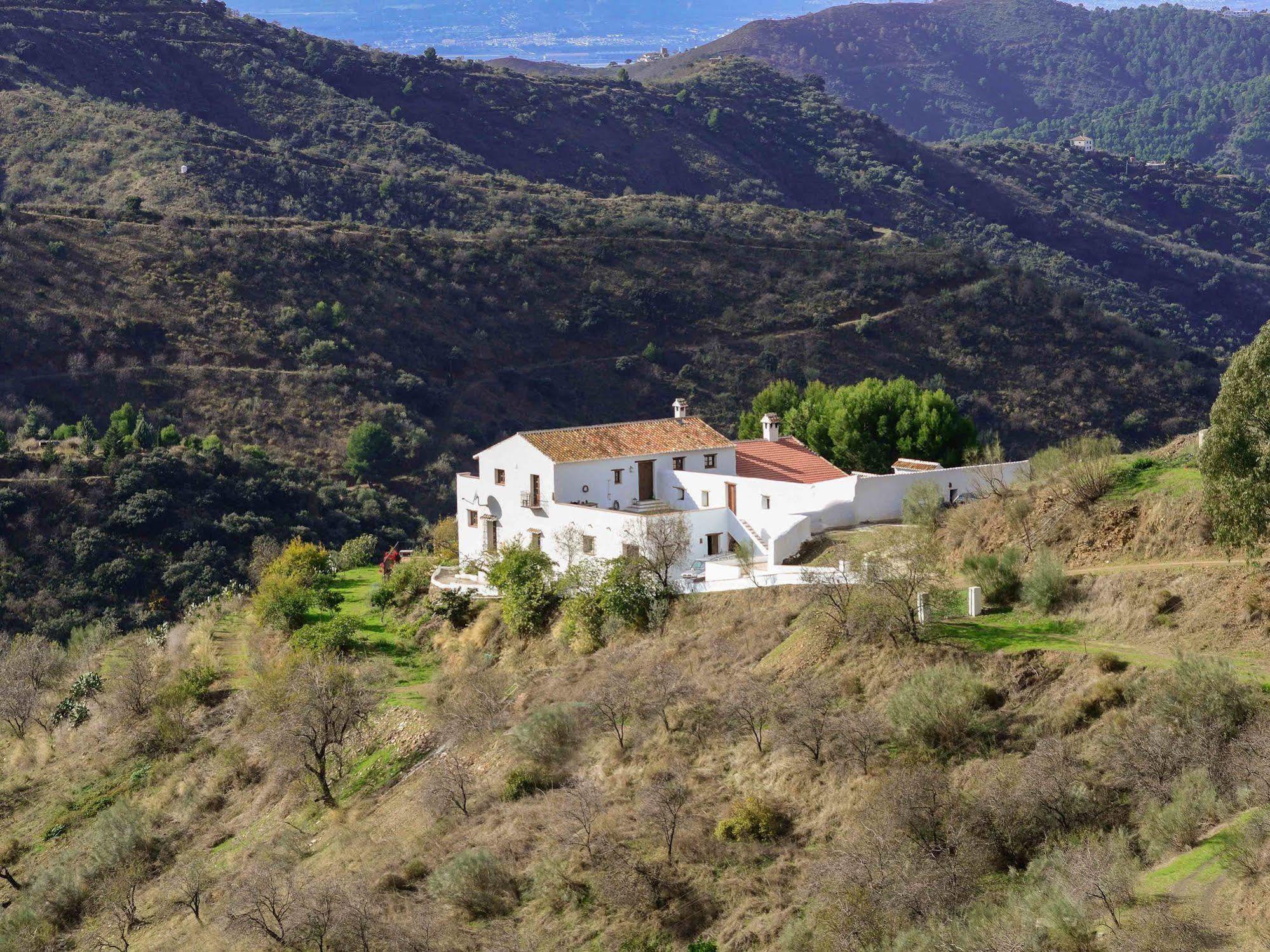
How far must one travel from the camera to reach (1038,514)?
27.0 m

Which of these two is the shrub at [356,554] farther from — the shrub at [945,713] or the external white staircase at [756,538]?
the shrub at [945,713]

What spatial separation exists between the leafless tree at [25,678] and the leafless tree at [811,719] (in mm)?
20812

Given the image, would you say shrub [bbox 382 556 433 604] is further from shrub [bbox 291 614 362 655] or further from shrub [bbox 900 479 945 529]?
shrub [bbox 900 479 945 529]

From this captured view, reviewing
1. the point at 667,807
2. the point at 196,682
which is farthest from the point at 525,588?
the point at 667,807

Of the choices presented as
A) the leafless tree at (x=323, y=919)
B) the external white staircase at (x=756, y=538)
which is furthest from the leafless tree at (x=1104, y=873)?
the external white staircase at (x=756, y=538)

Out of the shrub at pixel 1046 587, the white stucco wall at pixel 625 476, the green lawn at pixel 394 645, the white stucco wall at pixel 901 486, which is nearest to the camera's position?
the shrub at pixel 1046 587

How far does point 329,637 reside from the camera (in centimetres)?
3388

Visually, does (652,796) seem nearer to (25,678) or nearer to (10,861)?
(10,861)

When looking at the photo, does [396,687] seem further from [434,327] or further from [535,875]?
[434,327]

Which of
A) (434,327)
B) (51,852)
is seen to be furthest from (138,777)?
(434,327)

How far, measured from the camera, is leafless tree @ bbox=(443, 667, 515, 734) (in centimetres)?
2802

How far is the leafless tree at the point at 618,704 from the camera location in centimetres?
2556

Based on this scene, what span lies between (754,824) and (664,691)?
441 centimetres

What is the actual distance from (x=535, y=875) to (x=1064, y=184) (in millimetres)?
108218
